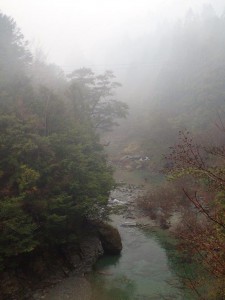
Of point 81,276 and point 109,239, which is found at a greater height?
point 109,239

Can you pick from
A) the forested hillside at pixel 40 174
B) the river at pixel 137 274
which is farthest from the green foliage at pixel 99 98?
the river at pixel 137 274

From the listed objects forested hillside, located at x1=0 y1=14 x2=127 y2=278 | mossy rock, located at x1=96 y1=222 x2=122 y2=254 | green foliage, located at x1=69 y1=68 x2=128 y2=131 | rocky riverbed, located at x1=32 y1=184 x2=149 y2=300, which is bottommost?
rocky riverbed, located at x1=32 y1=184 x2=149 y2=300

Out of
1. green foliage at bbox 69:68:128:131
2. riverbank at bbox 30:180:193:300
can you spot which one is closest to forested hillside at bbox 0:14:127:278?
riverbank at bbox 30:180:193:300

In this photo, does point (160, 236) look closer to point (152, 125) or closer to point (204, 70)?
point (152, 125)

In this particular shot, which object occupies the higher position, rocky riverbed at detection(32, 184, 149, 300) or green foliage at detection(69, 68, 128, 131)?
green foliage at detection(69, 68, 128, 131)

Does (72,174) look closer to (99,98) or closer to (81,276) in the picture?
(81,276)

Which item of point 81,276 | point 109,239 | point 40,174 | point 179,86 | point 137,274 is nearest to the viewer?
point 81,276

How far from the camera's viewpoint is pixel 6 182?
14492mm

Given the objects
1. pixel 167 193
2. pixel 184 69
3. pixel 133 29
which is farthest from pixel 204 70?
pixel 133 29

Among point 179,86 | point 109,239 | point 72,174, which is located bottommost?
point 109,239

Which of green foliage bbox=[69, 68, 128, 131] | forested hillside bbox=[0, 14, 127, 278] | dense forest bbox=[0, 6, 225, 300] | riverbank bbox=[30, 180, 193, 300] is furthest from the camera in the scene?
green foliage bbox=[69, 68, 128, 131]

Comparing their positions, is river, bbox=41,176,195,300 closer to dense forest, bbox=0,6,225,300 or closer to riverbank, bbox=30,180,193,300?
riverbank, bbox=30,180,193,300

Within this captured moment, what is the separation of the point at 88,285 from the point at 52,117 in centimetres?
890

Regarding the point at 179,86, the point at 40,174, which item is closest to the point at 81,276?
the point at 40,174
